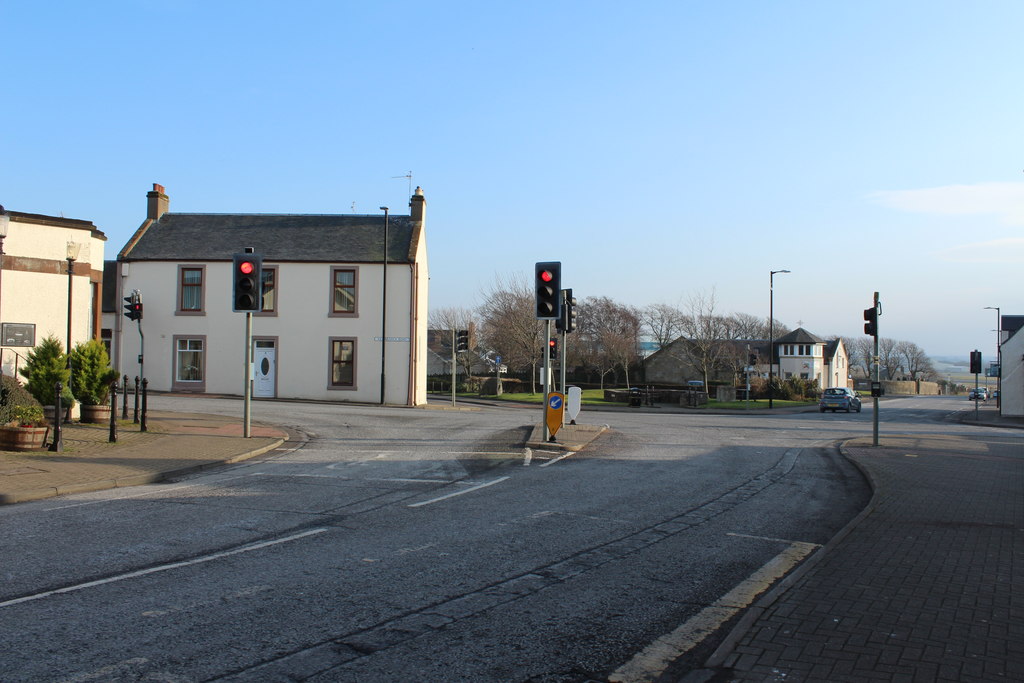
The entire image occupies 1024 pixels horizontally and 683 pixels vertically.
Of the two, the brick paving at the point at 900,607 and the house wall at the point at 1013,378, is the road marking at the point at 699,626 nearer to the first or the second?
the brick paving at the point at 900,607

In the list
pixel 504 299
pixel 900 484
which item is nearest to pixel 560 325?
pixel 900 484

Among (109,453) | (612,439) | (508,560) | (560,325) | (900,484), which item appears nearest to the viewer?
(508,560)

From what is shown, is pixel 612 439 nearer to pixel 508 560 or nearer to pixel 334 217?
pixel 508 560

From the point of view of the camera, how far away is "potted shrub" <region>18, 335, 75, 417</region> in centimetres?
1720

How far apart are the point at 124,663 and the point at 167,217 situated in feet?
122

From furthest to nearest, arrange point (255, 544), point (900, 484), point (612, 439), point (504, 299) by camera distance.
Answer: point (504, 299) < point (612, 439) < point (900, 484) < point (255, 544)

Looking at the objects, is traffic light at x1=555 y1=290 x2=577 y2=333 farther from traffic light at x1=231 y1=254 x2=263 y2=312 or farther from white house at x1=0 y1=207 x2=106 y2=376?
white house at x1=0 y1=207 x2=106 y2=376

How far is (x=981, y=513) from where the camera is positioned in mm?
10203

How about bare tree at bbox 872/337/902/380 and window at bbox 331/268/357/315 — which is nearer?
window at bbox 331/268/357/315

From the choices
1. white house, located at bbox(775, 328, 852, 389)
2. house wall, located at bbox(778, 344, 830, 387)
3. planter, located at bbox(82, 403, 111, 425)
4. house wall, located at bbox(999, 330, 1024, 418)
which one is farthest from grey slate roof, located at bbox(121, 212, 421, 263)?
house wall, located at bbox(778, 344, 830, 387)

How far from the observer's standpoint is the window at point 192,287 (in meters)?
35.7

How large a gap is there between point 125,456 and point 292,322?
2205 cm

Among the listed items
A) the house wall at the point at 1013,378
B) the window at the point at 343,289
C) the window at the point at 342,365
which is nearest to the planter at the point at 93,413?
the window at the point at 342,365

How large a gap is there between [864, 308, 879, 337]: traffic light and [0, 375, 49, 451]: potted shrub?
16.5 meters
